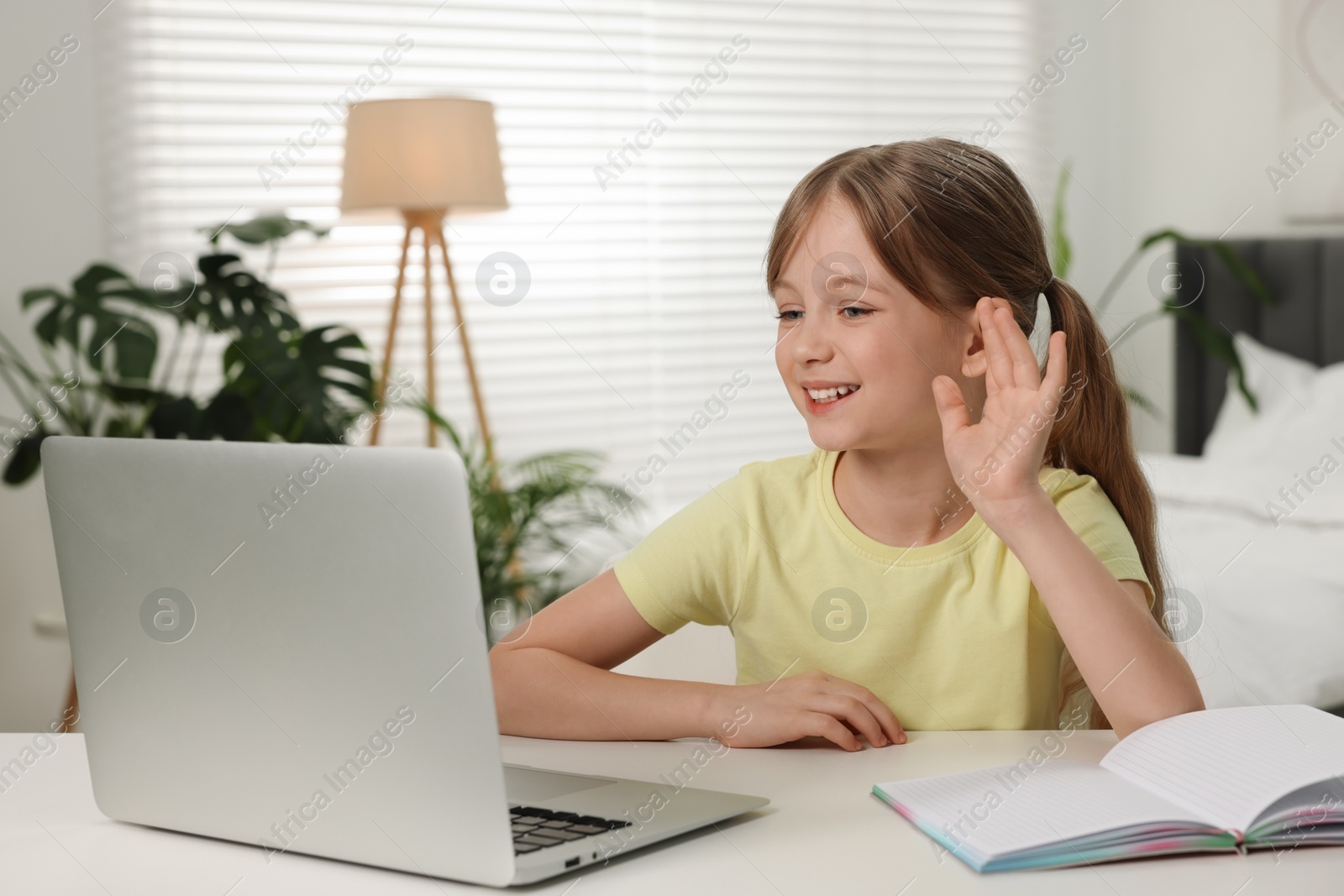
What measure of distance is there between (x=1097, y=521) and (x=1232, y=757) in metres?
0.38

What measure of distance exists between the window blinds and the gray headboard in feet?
2.08

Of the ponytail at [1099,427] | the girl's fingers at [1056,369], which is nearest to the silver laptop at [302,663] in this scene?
the girl's fingers at [1056,369]

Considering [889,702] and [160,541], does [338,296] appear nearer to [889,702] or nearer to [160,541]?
[889,702]

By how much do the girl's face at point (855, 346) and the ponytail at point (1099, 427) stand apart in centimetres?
12

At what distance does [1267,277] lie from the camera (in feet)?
10.1

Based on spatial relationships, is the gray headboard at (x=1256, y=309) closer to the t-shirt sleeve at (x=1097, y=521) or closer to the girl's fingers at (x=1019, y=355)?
the t-shirt sleeve at (x=1097, y=521)

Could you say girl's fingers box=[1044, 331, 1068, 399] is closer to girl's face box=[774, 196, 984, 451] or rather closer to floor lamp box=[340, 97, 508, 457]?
girl's face box=[774, 196, 984, 451]

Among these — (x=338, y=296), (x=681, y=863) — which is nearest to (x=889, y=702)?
(x=681, y=863)

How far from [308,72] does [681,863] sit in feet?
8.48

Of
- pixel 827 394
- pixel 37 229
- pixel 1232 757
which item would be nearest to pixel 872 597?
pixel 827 394

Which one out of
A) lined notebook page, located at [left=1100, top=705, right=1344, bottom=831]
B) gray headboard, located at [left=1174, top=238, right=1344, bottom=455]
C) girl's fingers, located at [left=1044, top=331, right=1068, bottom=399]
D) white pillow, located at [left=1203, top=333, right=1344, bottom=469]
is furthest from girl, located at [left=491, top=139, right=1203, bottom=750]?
gray headboard, located at [left=1174, top=238, right=1344, bottom=455]

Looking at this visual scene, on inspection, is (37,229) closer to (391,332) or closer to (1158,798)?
(391,332)

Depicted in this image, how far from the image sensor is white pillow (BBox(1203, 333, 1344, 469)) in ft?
8.34

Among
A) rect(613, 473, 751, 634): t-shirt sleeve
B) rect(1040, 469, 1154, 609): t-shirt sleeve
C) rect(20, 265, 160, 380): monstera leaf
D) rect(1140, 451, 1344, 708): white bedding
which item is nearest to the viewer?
rect(1040, 469, 1154, 609): t-shirt sleeve
